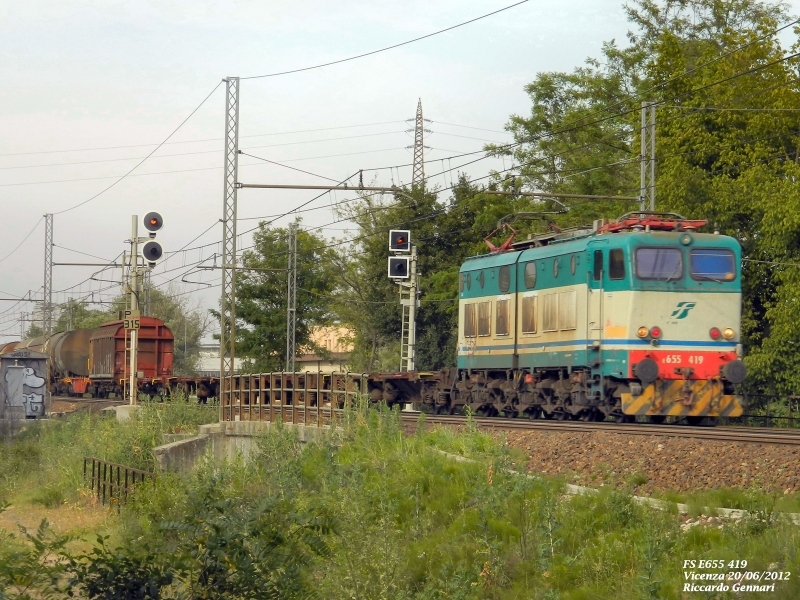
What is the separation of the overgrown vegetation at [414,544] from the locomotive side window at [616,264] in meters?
5.59

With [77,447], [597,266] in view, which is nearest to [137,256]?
[77,447]

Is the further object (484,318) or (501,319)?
(484,318)

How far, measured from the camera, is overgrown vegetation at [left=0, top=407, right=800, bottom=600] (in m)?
8.08

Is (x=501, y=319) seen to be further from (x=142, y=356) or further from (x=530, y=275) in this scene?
(x=142, y=356)

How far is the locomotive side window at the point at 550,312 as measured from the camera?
20.0 metres

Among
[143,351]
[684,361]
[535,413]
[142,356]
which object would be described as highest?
[684,361]

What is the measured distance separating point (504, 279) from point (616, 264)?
176 inches

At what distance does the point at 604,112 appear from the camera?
45.4 m

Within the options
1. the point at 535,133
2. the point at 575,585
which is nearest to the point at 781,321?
the point at 575,585

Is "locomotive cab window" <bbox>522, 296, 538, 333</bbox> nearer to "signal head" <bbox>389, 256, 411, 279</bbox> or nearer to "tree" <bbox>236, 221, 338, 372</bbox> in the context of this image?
"signal head" <bbox>389, 256, 411, 279</bbox>

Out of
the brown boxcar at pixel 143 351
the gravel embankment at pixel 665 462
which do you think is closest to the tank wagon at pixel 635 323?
the gravel embankment at pixel 665 462

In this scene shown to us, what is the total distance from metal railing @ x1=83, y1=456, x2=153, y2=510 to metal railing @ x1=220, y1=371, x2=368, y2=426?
3.33 meters

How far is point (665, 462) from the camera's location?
11797mm

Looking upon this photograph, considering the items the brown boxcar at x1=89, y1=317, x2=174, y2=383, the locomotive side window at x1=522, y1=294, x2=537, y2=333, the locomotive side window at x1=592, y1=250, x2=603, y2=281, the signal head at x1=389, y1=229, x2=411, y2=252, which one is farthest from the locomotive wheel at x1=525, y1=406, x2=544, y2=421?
→ the brown boxcar at x1=89, y1=317, x2=174, y2=383
